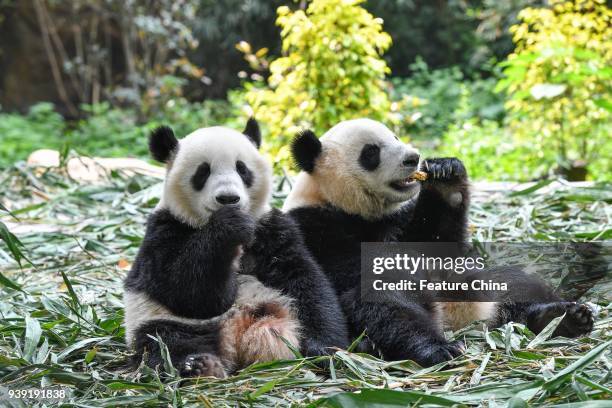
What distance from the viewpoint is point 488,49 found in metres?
17.3

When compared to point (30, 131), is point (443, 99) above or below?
above

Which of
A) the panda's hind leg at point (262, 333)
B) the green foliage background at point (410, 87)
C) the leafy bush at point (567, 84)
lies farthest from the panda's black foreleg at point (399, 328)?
the leafy bush at point (567, 84)

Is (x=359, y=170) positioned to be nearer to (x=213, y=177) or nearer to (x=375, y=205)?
(x=375, y=205)

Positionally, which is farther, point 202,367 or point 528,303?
point 528,303

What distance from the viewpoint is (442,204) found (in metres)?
4.32

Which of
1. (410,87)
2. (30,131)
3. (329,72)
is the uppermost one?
(410,87)

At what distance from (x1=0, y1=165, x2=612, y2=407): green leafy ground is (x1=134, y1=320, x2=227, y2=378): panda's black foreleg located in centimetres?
10

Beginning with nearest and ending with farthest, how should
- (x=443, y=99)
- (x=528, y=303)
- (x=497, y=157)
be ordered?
(x=528, y=303) → (x=497, y=157) → (x=443, y=99)

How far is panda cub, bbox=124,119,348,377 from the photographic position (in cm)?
343

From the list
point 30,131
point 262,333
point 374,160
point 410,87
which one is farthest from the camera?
point 410,87

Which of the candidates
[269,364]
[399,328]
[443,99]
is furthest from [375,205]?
[443,99]

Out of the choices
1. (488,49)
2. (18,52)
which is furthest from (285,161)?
(18,52)

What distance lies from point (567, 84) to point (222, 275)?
7.74 meters

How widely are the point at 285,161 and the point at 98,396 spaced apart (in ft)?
15.4
